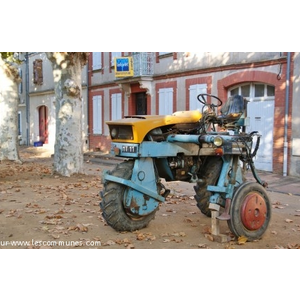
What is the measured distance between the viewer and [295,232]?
557cm

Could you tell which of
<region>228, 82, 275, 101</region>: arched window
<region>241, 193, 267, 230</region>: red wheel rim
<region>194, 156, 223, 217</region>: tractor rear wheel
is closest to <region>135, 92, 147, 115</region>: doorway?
<region>228, 82, 275, 101</region>: arched window

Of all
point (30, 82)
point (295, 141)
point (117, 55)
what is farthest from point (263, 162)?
point (30, 82)

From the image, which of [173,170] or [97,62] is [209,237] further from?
[97,62]

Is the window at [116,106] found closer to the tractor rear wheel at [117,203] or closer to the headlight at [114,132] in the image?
the headlight at [114,132]

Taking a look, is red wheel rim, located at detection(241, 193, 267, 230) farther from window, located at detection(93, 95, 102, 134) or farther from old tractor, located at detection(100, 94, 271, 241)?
window, located at detection(93, 95, 102, 134)

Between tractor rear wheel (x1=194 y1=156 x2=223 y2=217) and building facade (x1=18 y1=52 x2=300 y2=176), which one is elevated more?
building facade (x1=18 y1=52 x2=300 y2=176)

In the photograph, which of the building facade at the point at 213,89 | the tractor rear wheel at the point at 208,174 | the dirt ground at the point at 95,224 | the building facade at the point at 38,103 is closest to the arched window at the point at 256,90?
the building facade at the point at 213,89

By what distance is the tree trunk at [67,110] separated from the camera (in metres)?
10.2

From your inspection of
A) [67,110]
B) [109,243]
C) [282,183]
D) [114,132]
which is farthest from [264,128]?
[109,243]

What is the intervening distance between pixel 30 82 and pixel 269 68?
16909 millimetres

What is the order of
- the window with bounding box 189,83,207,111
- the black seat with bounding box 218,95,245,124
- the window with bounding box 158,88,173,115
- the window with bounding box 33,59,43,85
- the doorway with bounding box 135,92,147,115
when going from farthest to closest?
the window with bounding box 33,59,43,85 → the doorway with bounding box 135,92,147,115 → the window with bounding box 158,88,173,115 → the window with bounding box 189,83,207,111 → the black seat with bounding box 218,95,245,124

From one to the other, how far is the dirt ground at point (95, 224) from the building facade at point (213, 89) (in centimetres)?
308

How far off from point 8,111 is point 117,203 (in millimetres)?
9911

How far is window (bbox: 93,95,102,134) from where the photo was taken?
61.8 feet
